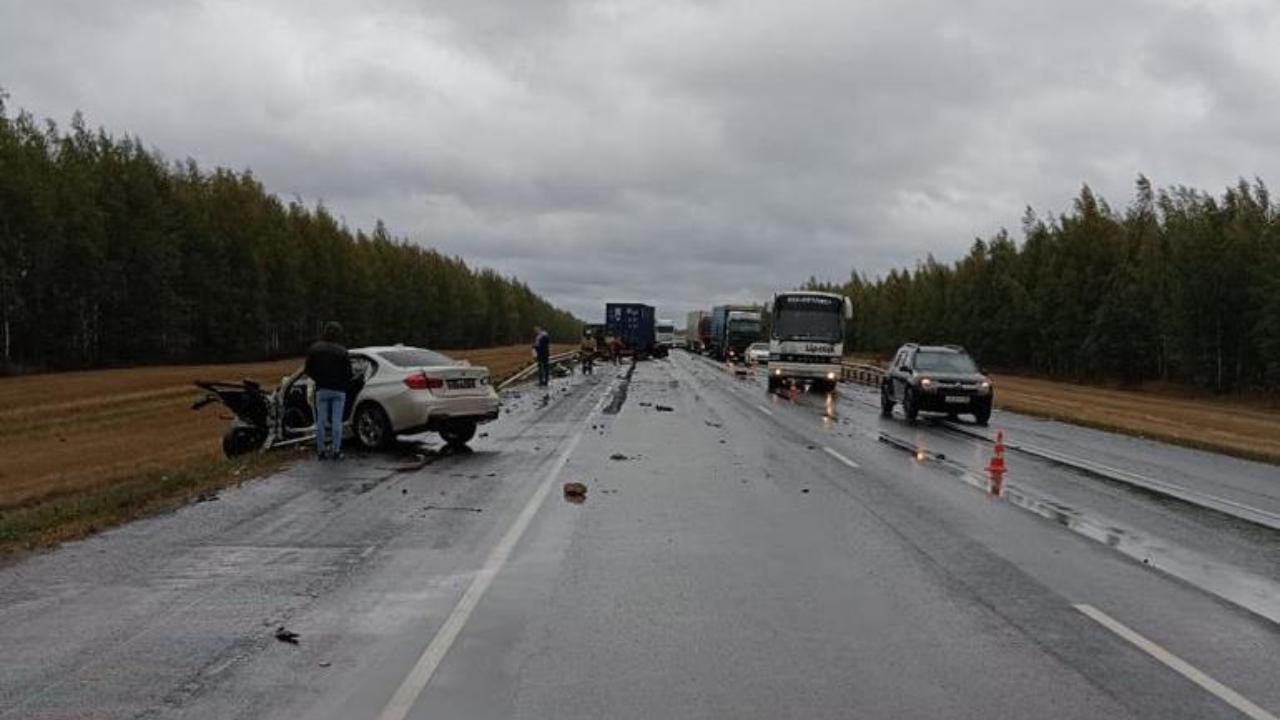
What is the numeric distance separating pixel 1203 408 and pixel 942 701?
41121 mm

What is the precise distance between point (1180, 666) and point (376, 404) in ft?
42.6

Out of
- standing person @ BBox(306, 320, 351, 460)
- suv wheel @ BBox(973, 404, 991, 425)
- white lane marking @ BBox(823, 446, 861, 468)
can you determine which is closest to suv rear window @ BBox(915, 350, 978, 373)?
suv wheel @ BBox(973, 404, 991, 425)

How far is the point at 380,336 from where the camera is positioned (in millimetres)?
105188

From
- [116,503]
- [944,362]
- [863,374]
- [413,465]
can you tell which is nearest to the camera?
[116,503]

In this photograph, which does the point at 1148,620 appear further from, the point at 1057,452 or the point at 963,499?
the point at 1057,452

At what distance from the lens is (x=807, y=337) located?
120 ft

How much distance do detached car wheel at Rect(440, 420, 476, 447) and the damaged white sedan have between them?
0.02 metres

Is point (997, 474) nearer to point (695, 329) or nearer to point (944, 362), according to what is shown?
point (944, 362)

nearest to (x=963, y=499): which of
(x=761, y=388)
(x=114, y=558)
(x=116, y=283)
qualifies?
(x=114, y=558)

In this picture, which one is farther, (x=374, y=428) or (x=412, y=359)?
(x=412, y=359)

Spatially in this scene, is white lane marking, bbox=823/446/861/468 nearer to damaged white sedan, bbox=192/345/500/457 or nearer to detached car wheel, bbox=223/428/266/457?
damaged white sedan, bbox=192/345/500/457

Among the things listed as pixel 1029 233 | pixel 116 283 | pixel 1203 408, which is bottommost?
pixel 1203 408

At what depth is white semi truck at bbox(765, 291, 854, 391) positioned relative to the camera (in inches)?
1432

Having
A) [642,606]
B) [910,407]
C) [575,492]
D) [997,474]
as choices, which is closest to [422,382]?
[575,492]
